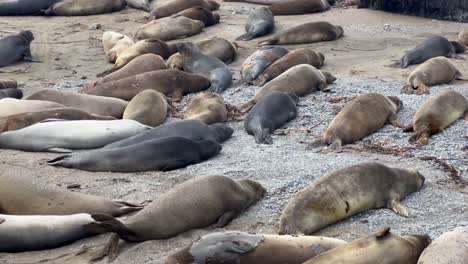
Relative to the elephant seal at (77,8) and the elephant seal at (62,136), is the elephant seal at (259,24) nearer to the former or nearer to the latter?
the elephant seal at (77,8)

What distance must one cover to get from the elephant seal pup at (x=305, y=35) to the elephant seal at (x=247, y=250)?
6886 millimetres

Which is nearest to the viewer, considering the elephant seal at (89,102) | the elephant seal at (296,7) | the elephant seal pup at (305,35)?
the elephant seal at (89,102)

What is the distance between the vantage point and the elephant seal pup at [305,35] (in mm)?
11180

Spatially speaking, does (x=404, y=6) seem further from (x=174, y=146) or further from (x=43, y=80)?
(x=174, y=146)

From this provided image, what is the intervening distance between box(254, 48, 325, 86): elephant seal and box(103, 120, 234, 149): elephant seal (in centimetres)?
191

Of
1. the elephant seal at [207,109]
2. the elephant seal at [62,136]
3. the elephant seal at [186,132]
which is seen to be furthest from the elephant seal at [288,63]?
the elephant seal at [62,136]

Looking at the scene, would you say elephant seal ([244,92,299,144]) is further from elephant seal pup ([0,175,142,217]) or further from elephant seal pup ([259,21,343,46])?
elephant seal pup ([259,21,343,46])

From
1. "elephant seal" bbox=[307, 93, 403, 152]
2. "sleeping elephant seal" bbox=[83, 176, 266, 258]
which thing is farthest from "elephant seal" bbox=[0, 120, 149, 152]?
"sleeping elephant seal" bbox=[83, 176, 266, 258]

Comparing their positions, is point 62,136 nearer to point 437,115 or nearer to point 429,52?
point 437,115

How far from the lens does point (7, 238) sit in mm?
4934

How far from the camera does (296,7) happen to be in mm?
13156

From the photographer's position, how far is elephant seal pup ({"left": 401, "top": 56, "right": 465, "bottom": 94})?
331 inches

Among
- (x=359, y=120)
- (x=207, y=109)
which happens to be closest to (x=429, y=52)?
(x=359, y=120)

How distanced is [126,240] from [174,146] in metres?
1.54
